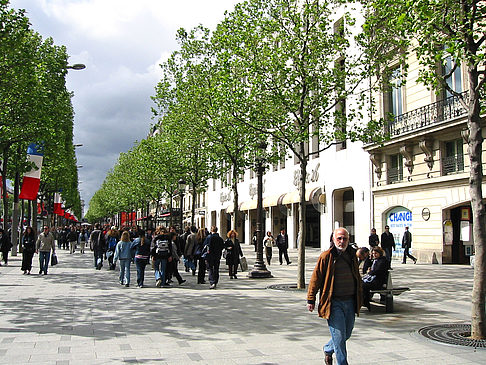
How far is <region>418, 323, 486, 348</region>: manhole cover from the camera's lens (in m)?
7.37

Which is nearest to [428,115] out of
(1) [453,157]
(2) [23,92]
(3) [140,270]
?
(1) [453,157]

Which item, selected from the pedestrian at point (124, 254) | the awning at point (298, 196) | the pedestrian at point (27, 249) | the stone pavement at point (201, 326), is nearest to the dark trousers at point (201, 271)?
the stone pavement at point (201, 326)

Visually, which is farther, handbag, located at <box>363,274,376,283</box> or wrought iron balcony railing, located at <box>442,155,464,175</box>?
wrought iron balcony railing, located at <box>442,155,464,175</box>

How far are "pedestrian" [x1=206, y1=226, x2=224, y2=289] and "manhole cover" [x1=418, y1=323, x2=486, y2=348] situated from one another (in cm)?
697

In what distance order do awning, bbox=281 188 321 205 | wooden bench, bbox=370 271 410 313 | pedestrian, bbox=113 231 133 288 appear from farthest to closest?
awning, bbox=281 188 321 205, pedestrian, bbox=113 231 133 288, wooden bench, bbox=370 271 410 313

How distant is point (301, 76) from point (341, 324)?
9.67 m

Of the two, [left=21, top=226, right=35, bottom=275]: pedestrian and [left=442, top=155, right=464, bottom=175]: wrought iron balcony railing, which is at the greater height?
[left=442, top=155, right=464, bottom=175]: wrought iron balcony railing

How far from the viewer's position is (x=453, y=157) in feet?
74.0

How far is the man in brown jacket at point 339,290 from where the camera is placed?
542 centimetres

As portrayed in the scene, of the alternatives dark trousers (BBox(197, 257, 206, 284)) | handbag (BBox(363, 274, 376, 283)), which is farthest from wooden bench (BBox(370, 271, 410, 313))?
dark trousers (BBox(197, 257, 206, 284))

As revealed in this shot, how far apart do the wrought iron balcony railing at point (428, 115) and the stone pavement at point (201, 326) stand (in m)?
10.2

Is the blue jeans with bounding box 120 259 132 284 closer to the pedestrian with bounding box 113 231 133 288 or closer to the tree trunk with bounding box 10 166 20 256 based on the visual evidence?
the pedestrian with bounding box 113 231 133 288

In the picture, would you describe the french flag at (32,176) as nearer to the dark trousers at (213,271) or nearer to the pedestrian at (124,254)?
the pedestrian at (124,254)

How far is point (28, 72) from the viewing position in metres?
16.9
